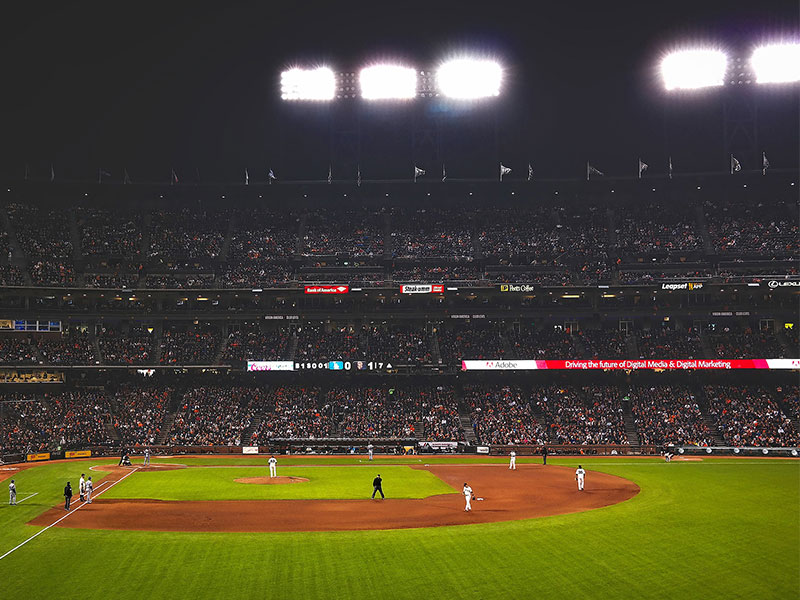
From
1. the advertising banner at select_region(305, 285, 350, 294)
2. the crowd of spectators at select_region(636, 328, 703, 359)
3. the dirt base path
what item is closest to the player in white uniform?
the dirt base path

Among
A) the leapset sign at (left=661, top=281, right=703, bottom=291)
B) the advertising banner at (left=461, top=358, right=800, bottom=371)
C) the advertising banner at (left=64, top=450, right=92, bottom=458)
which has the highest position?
the leapset sign at (left=661, top=281, right=703, bottom=291)

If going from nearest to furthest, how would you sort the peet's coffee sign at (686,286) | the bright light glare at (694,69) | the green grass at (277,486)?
the green grass at (277,486) < the bright light glare at (694,69) < the peet's coffee sign at (686,286)

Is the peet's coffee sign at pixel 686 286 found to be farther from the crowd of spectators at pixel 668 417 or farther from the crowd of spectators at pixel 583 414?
the crowd of spectators at pixel 583 414

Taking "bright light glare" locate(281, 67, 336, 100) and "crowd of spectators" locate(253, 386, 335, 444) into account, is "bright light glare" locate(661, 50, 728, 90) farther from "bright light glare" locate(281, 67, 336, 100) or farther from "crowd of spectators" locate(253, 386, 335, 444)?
"crowd of spectators" locate(253, 386, 335, 444)

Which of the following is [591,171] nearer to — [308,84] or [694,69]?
[694,69]

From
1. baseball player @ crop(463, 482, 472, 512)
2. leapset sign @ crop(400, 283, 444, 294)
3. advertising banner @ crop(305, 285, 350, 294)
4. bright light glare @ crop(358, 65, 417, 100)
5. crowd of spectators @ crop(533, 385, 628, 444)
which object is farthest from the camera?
advertising banner @ crop(305, 285, 350, 294)

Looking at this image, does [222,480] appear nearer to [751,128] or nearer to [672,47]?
[672,47]

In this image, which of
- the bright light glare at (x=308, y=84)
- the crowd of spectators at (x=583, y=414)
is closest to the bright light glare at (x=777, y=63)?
the crowd of spectators at (x=583, y=414)
